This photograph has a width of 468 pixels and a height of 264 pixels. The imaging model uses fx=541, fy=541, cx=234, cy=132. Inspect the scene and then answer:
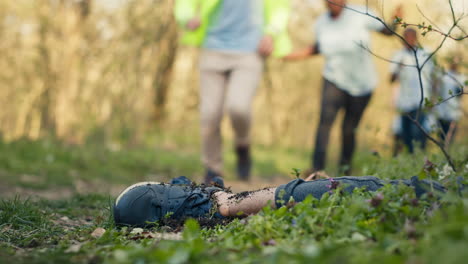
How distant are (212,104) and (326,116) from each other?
1229 mm

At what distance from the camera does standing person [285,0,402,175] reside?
18.8 ft

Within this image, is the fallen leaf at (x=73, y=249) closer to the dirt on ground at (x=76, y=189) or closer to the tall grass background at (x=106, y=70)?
the dirt on ground at (x=76, y=189)

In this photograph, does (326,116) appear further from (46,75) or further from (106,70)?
(46,75)

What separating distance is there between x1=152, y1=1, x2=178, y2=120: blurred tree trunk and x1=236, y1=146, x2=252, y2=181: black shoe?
4873 mm

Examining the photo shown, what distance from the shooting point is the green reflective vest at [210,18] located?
5926 mm

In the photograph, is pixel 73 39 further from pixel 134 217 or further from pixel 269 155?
pixel 134 217

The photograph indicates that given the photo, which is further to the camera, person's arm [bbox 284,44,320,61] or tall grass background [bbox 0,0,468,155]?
tall grass background [bbox 0,0,468,155]

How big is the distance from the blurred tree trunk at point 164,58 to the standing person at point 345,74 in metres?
5.35

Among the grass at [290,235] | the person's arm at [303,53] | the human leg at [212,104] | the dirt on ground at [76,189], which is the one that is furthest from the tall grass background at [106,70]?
the grass at [290,235]

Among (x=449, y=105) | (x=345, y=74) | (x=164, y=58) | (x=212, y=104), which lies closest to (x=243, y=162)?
(x=212, y=104)

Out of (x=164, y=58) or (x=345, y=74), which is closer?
(x=345, y=74)

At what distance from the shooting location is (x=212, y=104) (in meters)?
5.86

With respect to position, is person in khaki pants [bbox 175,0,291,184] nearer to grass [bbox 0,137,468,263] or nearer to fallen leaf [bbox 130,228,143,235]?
grass [bbox 0,137,468,263]

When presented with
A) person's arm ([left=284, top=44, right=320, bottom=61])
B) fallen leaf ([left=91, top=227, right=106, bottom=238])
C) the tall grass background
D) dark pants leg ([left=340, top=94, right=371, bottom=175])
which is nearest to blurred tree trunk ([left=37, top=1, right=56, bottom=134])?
the tall grass background
